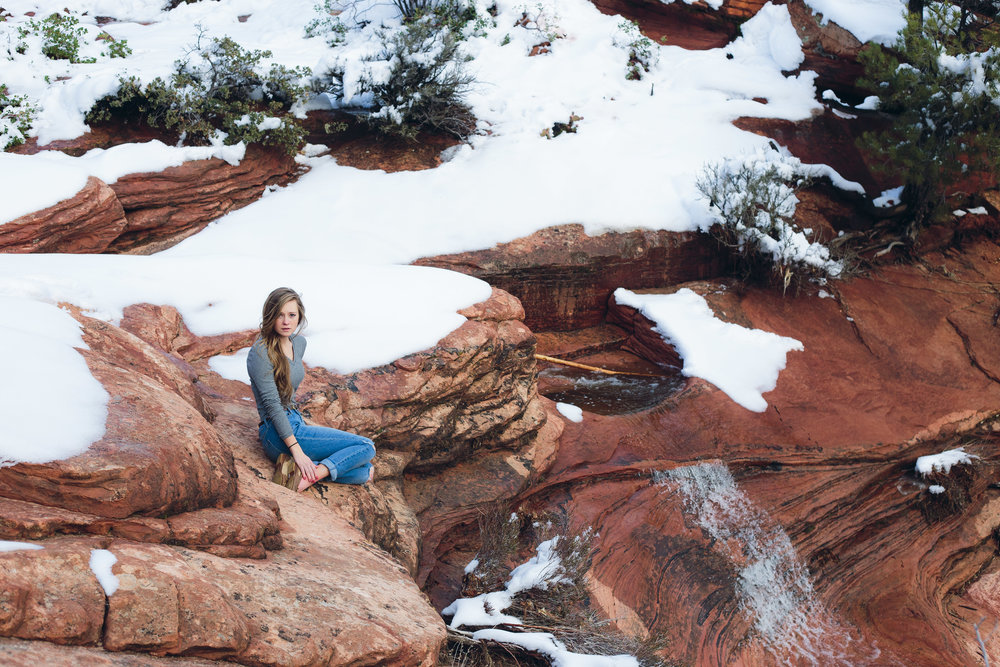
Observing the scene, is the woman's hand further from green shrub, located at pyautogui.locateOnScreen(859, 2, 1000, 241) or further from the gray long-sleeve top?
green shrub, located at pyautogui.locateOnScreen(859, 2, 1000, 241)

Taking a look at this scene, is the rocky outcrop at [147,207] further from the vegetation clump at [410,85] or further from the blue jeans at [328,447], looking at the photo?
the blue jeans at [328,447]

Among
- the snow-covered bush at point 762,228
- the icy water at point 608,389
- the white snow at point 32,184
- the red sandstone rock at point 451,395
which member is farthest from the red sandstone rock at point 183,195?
the snow-covered bush at point 762,228

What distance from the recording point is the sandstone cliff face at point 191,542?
7.13ft

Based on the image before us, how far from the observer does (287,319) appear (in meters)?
3.86

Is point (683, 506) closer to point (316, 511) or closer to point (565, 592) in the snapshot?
point (565, 592)

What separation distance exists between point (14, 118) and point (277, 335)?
6.51 m

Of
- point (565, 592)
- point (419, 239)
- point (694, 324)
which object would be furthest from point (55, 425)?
point (694, 324)

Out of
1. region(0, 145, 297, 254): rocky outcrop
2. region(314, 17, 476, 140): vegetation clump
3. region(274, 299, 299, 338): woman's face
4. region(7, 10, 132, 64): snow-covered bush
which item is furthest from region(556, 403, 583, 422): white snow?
region(7, 10, 132, 64): snow-covered bush

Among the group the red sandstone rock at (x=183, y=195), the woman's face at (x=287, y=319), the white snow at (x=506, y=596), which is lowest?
the white snow at (x=506, y=596)

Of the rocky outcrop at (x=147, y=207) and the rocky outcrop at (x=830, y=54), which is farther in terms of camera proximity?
the rocky outcrop at (x=830, y=54)

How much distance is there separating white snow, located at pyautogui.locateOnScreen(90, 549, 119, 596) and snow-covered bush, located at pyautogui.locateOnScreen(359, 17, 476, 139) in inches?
299

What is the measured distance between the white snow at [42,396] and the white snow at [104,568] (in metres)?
0.36

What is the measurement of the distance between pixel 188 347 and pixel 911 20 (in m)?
9.13

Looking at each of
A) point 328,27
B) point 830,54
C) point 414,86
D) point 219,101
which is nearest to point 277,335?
point 219,101
